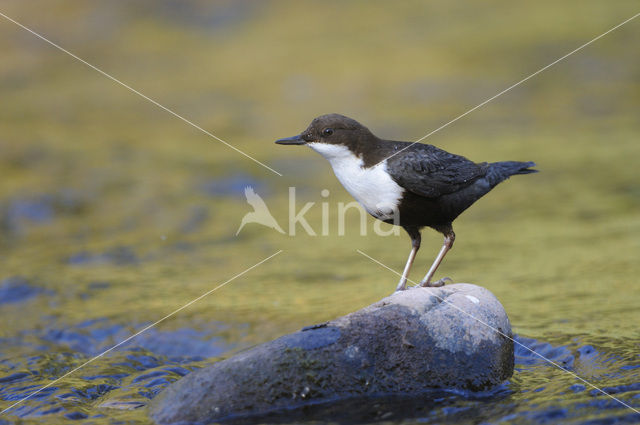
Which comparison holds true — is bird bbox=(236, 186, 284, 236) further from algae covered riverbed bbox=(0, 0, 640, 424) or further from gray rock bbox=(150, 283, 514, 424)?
gray rock bbox=(150, 283, 514, 424)

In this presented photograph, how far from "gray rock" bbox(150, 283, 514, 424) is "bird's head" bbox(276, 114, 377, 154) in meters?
1.16

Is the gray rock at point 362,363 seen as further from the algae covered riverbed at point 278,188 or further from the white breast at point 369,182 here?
the white breast at point 369,182

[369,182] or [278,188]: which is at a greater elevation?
[278,188]

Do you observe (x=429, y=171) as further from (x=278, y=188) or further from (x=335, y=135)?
(x=278, y=188)

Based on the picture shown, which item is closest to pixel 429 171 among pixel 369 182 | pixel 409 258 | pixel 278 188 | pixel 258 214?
pixel 369 182

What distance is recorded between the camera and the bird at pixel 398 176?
535cm

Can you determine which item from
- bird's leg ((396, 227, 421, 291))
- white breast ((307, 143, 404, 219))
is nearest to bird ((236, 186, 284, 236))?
bird's leg ((396, 227, 421, 291))

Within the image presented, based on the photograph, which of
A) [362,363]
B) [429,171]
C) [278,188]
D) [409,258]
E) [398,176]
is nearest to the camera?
[362,363]

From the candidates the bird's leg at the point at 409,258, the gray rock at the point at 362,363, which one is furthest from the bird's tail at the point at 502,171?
the gray rock at the point at 362,363

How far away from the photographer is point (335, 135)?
5.54m

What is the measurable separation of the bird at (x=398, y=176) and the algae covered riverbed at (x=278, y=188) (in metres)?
1.23

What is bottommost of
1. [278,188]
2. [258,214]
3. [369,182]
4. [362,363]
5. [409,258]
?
[362,363]

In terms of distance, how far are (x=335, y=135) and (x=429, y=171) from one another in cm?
71

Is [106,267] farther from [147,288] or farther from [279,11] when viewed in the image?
[279,11]
